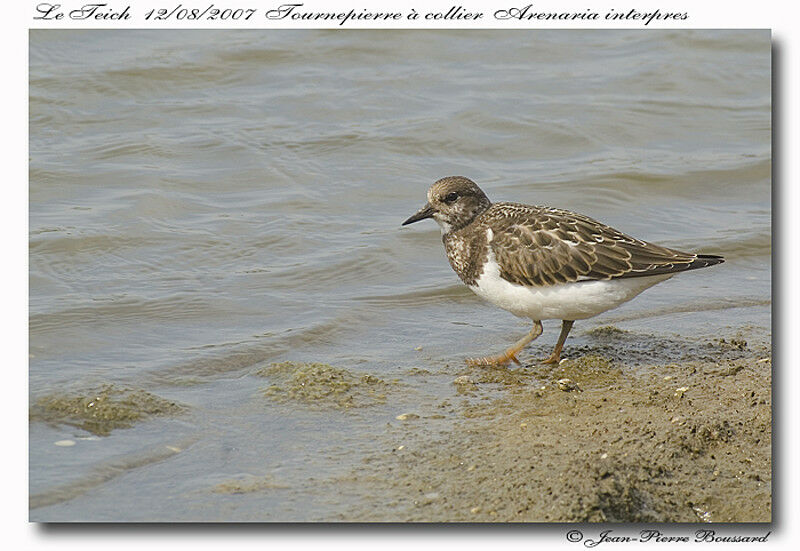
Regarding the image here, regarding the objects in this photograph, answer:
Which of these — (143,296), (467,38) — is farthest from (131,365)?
(467,38)

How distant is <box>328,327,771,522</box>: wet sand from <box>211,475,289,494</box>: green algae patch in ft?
0.91

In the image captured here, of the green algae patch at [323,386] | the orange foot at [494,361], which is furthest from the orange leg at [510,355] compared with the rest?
the green algae patch at [323,386]

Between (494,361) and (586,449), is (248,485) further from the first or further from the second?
(494,361)

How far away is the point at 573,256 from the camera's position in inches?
220

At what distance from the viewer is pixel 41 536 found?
3.96m

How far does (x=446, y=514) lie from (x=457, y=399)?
1.41m

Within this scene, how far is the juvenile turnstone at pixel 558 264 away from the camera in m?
5.57

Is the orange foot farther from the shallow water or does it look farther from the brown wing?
the brown wing

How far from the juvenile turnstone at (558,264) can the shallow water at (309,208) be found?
650mm

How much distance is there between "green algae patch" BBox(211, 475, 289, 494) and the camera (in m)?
4.31

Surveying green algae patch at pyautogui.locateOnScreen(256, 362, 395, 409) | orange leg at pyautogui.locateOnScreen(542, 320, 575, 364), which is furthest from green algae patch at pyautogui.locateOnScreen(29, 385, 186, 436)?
orange leg at pyautogui.locateOnScreen(542, 320, 575, 364)

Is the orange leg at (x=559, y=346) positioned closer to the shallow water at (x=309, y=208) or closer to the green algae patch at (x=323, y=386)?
the shallow water at (x=309, y=208)

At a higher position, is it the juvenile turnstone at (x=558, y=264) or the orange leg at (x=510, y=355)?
the juvenile turnstone at (x=558, y=264)

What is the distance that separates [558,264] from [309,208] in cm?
317
